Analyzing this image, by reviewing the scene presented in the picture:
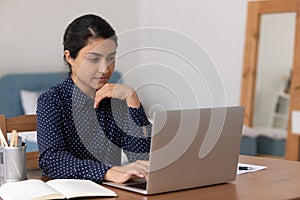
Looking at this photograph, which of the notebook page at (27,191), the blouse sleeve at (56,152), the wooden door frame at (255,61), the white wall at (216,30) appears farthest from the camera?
the white wall at (216,30)

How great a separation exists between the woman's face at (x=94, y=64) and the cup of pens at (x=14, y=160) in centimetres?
31

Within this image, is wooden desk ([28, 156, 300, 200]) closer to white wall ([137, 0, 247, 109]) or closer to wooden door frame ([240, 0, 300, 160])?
wooden door frame ([240, 0, 300, 160])

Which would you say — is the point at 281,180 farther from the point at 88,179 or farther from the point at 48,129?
the point at 48,129

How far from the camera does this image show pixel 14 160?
174 centimetres

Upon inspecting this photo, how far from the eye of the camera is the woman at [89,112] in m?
1.87

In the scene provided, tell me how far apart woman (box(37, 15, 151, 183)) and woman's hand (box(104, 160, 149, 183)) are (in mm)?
83

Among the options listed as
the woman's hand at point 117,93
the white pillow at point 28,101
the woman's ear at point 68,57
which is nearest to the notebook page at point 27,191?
the woman's hand at point 117,93

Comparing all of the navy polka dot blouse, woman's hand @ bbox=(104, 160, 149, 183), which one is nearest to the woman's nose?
the navy polka dot blouse

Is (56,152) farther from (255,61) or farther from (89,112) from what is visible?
(255,61)

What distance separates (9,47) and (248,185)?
120 inches

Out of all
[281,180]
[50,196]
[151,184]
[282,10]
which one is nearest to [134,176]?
[151,184]

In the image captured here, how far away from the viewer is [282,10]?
14.1 feet

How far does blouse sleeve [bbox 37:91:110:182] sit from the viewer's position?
1760 mm

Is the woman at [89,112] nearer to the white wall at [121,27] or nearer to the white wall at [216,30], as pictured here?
the white wall at [121,27]
